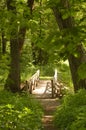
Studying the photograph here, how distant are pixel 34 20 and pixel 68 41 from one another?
10277 mm

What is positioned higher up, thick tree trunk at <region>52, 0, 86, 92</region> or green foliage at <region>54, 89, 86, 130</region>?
thick tree trunk at <region>52, 0, 86, 92</region>

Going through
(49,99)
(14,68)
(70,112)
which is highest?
(14,68)

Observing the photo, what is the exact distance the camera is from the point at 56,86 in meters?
19.5

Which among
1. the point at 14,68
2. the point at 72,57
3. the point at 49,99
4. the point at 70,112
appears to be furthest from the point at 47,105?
the point at 70,112

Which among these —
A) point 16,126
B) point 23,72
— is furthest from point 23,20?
point 23,72

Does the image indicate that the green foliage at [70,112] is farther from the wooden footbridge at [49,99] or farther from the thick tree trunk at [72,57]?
the thick tree trunk at [72,57]

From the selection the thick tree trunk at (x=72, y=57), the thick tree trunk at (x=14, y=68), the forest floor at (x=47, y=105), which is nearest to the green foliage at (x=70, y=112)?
the forest floor at (x=47, y=105)

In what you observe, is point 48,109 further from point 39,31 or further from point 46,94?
point 46,94

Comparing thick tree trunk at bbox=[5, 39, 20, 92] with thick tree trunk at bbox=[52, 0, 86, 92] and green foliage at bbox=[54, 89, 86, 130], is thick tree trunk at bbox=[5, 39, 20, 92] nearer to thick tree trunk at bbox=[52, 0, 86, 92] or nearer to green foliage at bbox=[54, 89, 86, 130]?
thick tree trunk at bbox=[52, 0, 86, 92]

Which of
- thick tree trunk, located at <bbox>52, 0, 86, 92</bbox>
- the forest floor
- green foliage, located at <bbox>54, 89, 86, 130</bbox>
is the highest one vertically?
thick tree trunk, located at <bbox>52, 0, 86, 92</bbox>

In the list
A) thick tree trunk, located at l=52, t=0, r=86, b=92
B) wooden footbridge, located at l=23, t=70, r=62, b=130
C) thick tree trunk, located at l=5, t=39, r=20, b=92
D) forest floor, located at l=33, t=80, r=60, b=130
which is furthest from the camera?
thick tree trunk, located at l=5, t=39, r=20, b=92

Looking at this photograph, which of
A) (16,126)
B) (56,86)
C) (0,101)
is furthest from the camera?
(56,86)

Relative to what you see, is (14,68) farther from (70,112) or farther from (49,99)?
(70,112)

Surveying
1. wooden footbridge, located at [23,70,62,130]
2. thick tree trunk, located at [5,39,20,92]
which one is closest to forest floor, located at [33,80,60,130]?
wooden footbridge, located at [23,70,62,130]
